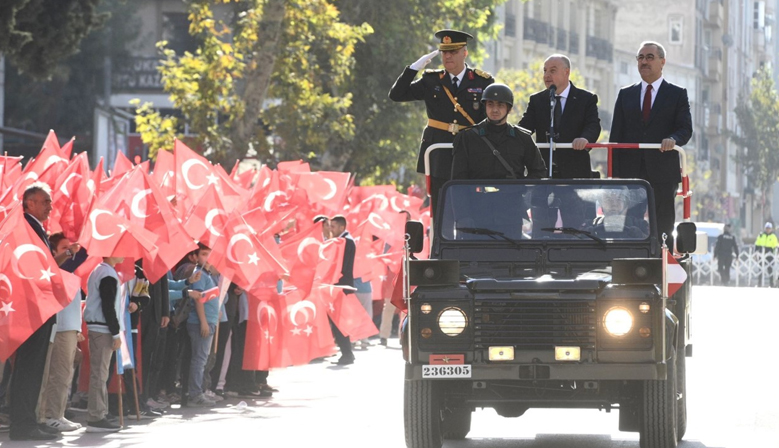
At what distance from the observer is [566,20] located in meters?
84.1

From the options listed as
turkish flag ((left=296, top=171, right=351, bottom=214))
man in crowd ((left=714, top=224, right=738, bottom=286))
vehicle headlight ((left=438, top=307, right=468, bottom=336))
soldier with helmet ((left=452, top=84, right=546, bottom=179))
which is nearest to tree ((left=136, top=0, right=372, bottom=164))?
turkish flag ((left=296, top=171, right=351, bottom=214))

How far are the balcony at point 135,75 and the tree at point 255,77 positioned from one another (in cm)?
2126

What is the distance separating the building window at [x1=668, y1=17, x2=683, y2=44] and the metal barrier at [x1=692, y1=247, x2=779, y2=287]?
1954 inches

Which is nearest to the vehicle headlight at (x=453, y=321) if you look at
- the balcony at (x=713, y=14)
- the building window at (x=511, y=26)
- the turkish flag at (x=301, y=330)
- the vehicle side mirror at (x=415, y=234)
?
the vehicle side mirror at (x=415, y=234)

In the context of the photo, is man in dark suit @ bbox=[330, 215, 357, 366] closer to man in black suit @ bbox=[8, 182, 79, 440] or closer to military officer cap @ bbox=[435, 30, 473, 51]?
man in black suit @ bbox=[8, 182, 79, 440]

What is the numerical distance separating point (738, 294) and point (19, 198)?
101 feet

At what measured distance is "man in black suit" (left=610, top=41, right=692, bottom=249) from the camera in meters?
12.9

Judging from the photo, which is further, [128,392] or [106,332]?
[128,392]

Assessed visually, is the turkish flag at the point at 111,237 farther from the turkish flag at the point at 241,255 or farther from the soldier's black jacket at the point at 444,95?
the soldier's black jacket at the point at 444,95

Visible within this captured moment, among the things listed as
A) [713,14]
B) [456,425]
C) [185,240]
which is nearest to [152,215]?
[185,240]

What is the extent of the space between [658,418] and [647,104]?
3379 mm

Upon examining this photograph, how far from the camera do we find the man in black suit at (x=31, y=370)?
13470 millimetres

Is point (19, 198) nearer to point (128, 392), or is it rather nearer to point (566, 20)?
point (128, 392)

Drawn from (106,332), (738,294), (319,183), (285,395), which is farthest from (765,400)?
(738,294)
